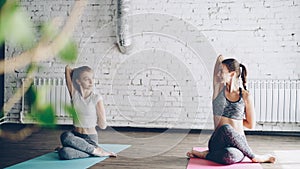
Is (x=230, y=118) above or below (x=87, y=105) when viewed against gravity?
below

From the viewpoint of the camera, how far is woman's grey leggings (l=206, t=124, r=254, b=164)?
327cm

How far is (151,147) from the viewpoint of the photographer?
13.7 ft

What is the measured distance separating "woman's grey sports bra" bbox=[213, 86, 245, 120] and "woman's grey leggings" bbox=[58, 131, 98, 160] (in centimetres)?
107

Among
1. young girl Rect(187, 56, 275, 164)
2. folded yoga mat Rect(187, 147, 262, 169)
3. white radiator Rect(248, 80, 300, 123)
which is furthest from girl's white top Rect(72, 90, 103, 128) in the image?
white radiator Rect(248, 80, 300, 123)

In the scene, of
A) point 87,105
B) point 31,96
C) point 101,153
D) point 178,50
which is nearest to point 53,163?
point 101,153

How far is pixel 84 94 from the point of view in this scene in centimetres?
336

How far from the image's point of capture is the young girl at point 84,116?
3291mm

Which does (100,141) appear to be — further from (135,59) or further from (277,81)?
(277,81)

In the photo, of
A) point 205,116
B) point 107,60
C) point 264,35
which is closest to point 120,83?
point 107,60

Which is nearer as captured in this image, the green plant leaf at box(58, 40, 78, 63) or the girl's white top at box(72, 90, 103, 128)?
the green plant leaf at box(58, 40, 78, 63)

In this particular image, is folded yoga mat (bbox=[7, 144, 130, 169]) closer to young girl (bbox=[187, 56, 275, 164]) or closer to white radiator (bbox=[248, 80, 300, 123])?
young girl (bbox=[187, 56, 275, 164])

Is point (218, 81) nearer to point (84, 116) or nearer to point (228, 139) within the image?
point (228, 139)

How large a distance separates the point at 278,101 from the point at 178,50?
145 cm

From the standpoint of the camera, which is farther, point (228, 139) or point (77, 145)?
point (77, 145)
